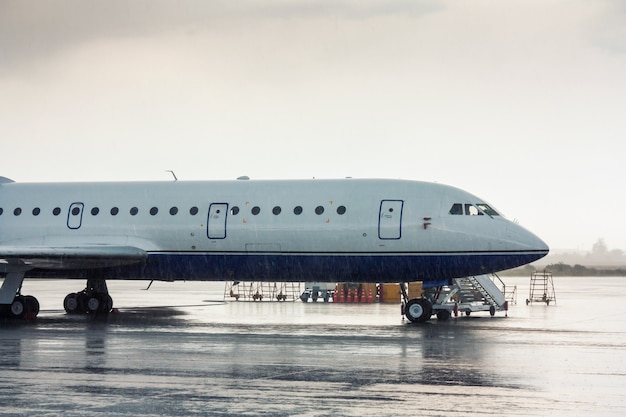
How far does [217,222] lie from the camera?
28.1 metres

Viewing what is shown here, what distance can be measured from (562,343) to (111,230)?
15.0 m

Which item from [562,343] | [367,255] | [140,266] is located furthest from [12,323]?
[562,343]

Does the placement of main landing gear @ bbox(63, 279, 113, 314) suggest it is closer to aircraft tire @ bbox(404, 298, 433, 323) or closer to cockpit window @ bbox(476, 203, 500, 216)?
aircraft tire @ bbox(404, 298, 433, 323)

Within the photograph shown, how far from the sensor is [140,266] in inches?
1136

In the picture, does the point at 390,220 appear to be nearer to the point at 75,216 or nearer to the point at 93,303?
the point at 75,216

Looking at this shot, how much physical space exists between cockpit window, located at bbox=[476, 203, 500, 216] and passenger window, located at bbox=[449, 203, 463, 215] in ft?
1.65

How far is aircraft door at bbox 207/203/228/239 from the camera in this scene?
28.0 meters

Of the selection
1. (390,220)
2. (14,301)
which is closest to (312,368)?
(390,220)

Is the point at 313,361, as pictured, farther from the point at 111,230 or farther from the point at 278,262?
the point at 111,230

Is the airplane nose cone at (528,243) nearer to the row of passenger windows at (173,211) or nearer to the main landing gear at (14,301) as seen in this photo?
the row of passenger windows at (173,211)

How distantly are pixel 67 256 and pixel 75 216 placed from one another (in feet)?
8.81

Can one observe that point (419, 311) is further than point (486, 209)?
Yes

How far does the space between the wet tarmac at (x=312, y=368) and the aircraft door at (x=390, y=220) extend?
96.6 inches

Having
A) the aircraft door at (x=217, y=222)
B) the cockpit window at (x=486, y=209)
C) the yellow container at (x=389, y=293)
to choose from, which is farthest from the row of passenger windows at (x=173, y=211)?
the yellow container at (x=389, y=293)
